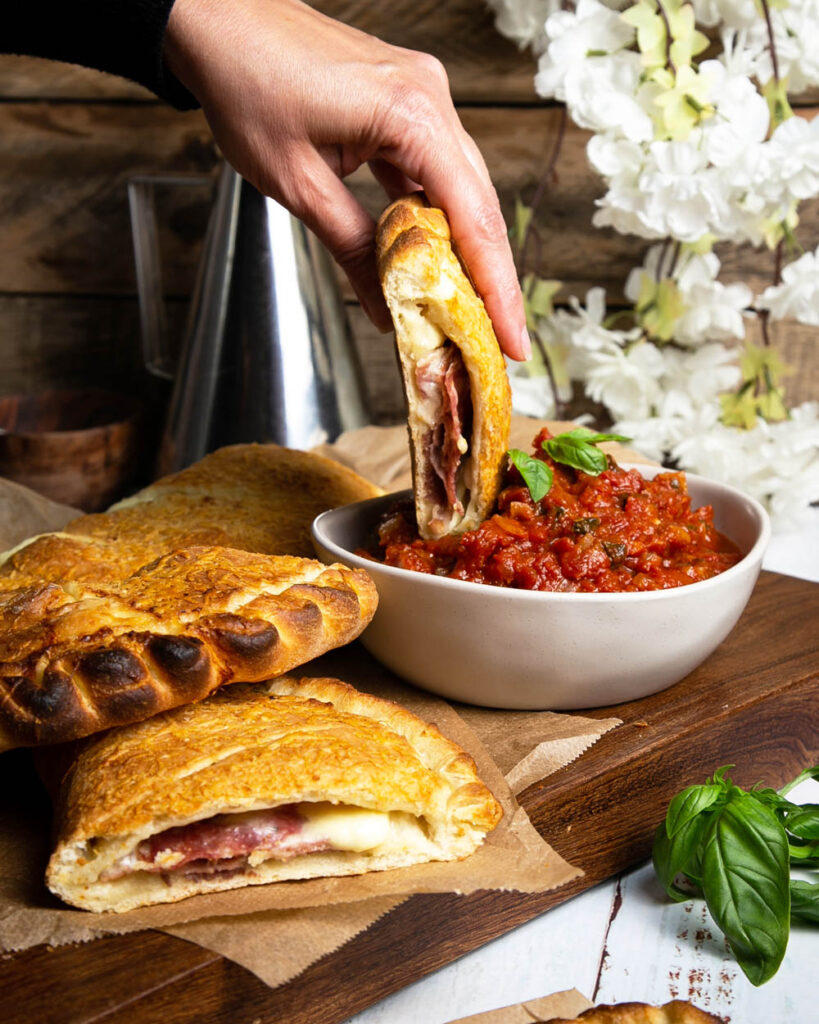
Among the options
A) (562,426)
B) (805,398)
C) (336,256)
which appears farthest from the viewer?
(805,398)

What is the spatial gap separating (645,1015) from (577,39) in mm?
2980

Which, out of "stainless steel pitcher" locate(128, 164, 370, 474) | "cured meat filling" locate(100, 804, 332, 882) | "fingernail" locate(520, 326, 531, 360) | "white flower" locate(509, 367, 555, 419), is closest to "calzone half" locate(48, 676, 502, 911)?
"cured meat filling" locate(100, 804, 332, 882)

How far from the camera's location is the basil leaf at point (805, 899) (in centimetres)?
177

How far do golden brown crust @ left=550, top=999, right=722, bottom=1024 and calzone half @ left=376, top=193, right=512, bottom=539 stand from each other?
3.45 feet

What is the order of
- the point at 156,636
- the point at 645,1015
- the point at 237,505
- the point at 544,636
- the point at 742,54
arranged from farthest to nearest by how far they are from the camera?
the point at 742,54 → the point at 237,505 → the point at 544,636 → the point at 156,636 → the point at 645,1015

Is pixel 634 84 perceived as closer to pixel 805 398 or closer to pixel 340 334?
pixel 340 334

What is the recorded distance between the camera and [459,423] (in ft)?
7.13

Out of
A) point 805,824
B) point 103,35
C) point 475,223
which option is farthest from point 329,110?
point 805,824

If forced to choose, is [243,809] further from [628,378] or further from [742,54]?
[742,54]

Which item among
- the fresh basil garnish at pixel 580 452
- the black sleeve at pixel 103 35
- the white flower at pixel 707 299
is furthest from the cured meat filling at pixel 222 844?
the white flower at pixel 707 299

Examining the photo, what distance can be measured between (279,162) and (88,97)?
2662 mm

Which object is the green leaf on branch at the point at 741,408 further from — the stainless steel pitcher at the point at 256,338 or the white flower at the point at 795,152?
the stainless steel pitcher at the point at 256,338

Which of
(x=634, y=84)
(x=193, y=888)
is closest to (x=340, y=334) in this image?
(x=634, y=84)

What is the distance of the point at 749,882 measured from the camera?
65.5 inches
